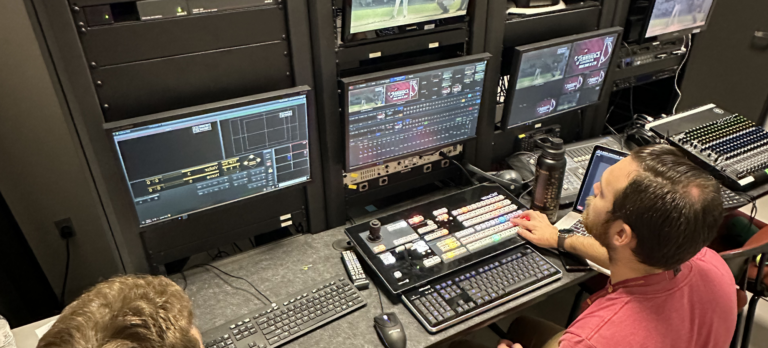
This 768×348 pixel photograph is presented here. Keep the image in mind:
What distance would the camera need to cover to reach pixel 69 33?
3.64ft

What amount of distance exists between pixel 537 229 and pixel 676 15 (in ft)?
4.23

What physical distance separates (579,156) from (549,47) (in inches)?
22.0

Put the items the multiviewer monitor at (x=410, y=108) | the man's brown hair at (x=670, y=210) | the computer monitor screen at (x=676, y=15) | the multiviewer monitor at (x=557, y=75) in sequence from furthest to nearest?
the computer monitor screen at (x=676, y=15) < the multiviewer monitor at (x=557, y=75) < the multiviewer monitor at (x=410, y=108) < the man's brown hair at (x=670, y=210)

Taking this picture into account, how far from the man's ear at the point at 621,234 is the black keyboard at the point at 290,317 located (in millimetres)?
714

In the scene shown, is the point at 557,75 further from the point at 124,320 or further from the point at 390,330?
the point at 124,320

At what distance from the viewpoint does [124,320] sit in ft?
2.31

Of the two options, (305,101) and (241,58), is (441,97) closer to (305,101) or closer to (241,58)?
(305,101)

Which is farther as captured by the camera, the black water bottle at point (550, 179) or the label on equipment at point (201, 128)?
the black water bottle at point (550, 179)

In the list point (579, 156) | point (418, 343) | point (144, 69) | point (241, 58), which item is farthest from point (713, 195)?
point (144, 69)

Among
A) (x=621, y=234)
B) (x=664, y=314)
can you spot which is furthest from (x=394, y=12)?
(x=664, y=314)

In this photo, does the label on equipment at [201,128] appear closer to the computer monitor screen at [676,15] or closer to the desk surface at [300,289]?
the desk surface at [300,289]

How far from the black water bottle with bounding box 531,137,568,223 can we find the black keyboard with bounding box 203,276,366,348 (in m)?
0.76

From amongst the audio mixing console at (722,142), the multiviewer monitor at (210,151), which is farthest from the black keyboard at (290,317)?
the audio mixing console at (722,142)

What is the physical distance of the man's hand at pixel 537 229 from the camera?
160cm
